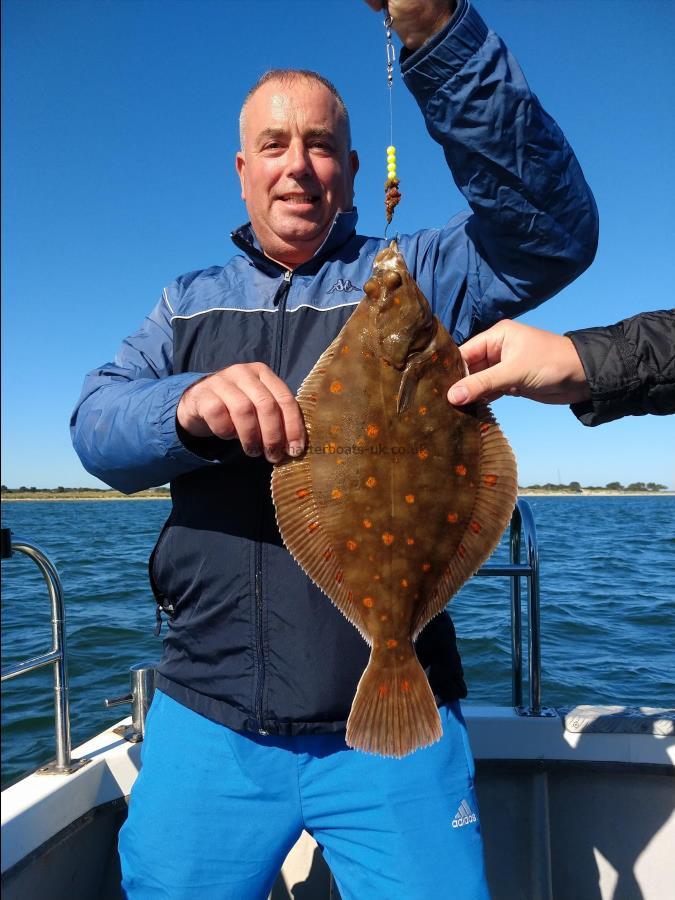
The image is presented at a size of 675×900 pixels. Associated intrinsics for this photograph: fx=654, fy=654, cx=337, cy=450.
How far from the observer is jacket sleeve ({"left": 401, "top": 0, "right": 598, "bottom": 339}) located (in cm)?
181

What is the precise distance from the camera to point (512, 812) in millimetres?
3219

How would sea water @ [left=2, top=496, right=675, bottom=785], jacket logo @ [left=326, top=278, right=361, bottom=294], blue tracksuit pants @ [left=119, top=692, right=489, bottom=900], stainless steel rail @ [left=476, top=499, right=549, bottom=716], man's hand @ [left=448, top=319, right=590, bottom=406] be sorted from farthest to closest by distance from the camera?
1. sea water @ [left=2, top=496, right=675, bottom=785]
2. stainless steel rail @ [left=476, top=499, right=549, bottom=716]
3. jacket logo @ [left=326, top=278, right=361, bottom=294]
4. blue tracksuit pants @ [left=119, top=692, right=489, bottom=900]
5. man's hand @ [left=448, top=319, right=590, bottom=406]

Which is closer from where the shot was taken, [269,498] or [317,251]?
[269,498]

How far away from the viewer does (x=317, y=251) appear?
93.5 inches

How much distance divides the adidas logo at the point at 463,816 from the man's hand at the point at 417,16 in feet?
7.41

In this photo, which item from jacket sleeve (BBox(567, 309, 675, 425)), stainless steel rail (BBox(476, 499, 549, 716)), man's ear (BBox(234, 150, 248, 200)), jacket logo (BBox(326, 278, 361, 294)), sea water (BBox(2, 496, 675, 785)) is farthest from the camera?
sea water (BBox(2, 496, 675, 785))

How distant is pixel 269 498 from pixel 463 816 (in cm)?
115

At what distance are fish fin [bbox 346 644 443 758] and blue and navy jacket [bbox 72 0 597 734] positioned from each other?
0.22m

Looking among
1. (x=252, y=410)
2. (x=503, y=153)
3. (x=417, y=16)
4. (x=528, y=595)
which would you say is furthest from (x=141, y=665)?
(x=417, y=16)

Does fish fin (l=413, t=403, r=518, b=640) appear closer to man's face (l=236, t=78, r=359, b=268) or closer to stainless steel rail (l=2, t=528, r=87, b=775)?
man's face (l=236, t=78, r=359, b=268)

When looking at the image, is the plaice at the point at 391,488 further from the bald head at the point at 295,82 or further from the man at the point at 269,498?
the bald head at the point at 295,82

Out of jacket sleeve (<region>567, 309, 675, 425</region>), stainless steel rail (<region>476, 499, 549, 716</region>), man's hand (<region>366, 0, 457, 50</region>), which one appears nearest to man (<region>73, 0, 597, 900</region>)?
man's hand (<region>366, 0, 457, 50</region>)

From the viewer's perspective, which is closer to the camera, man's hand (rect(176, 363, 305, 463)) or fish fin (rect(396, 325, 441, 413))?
man's hand (rect(176, 363, 305, 463))

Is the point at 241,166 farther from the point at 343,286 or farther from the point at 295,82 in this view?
the point at 343,286
